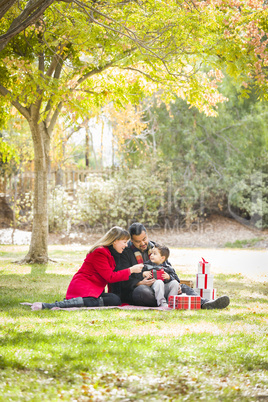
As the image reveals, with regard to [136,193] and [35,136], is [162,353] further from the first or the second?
[136,193]

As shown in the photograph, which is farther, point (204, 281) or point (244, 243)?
point (244, 243)

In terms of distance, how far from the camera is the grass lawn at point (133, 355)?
3312 millimetres

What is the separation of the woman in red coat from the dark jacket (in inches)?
10.5

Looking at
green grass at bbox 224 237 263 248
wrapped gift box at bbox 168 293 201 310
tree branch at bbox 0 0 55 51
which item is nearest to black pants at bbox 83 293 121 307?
wrapped gift box at bbox 168 293 201 310

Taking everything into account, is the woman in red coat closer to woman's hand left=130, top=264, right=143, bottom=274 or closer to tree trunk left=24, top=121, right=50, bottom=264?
woman's hand left=130, top=264, right=143, bottom=274

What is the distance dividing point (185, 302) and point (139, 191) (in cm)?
1248

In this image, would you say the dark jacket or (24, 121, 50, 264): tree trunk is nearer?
the dark jacket

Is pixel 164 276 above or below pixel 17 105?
below

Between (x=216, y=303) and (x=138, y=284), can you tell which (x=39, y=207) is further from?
(x=216, y=303)

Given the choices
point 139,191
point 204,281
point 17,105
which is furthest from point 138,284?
point 139,191

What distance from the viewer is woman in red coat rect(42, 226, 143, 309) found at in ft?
19.8

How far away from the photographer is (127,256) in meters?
6.54

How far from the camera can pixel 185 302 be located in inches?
242

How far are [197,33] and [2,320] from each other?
587cm
